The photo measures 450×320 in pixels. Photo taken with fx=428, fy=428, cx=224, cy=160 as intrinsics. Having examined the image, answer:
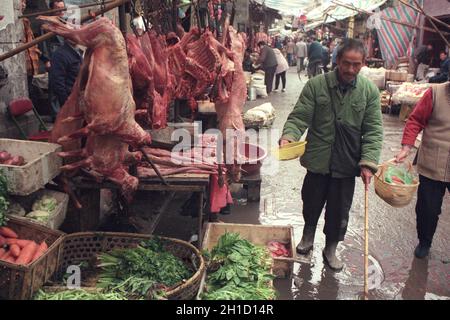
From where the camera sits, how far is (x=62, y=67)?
550 cm

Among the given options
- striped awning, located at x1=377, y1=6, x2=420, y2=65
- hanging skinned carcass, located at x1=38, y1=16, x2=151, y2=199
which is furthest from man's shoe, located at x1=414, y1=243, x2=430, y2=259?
striped awning, located at x1=377, y1=6, x2=420, y2=65

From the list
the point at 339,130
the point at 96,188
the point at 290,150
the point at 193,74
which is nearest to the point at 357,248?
the point at 339,130

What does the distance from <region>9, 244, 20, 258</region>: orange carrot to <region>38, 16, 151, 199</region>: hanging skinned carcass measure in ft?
2.46

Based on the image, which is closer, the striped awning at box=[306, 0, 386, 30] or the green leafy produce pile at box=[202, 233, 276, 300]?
the green leafy produce pile at box=[202, 233, 276, 300]

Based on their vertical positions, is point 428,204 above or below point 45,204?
below

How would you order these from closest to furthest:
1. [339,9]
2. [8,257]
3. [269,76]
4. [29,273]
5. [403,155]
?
[29,273] → [8,257] → [403,155] → [269,76] → [339,9]

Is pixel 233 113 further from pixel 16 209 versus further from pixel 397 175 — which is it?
pixel 16 209

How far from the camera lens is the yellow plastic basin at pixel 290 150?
12.5ft

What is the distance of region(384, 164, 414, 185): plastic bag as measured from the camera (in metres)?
4.57

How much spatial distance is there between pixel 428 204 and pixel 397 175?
1.43 feet

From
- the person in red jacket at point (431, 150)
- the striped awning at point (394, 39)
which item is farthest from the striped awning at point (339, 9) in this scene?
the person in red jacket at point (431, 150)

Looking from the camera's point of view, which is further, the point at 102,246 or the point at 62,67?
the point at 62,67

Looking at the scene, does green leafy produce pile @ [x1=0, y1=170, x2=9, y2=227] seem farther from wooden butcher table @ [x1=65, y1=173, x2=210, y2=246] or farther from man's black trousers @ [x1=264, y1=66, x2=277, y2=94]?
man's black trousers @ [x1=264, y1=66, x2=277, y2=94]
